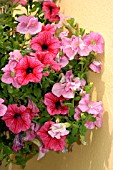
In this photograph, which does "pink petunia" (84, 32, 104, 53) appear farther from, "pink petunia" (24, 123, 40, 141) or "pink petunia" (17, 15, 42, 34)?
"pink petunia" (24, 123, 40, 141)

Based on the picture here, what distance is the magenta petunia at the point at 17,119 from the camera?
112 centimetres

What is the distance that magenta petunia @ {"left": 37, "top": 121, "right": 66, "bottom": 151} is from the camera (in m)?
1.13

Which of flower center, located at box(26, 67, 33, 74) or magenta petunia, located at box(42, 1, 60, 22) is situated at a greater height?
magenta petunia, located at box(42, 1, 60, 22)

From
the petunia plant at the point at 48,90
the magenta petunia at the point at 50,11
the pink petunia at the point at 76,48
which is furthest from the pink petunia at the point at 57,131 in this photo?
the magenta petunia at the point at 50,11

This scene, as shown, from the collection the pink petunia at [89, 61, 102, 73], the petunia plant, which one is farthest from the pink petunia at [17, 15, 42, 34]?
the pink petunia at [89, 61, 102, 73]

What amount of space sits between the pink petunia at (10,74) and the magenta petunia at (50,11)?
1.21 feet

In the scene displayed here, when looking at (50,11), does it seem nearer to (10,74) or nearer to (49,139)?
(10,74)

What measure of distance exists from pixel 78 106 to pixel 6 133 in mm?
323

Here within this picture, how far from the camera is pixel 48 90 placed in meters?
1.20

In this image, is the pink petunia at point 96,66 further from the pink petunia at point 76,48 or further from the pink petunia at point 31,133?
the pink petunia at point 31,133

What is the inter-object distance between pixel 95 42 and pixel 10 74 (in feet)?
1.04

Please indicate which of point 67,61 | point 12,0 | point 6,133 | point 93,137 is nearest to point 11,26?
point 12,0

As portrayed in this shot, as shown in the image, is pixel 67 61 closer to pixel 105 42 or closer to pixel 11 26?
pixel 105 42

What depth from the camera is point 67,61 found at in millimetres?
1187
